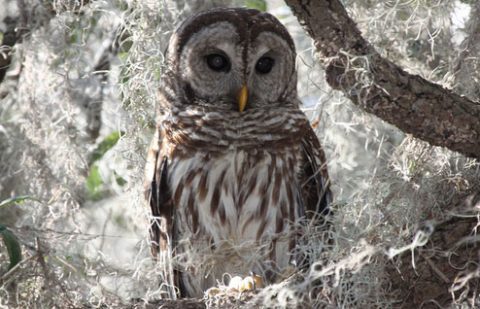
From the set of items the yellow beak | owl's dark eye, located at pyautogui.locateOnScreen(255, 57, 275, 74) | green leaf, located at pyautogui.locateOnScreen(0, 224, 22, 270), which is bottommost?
green leaf, located at pyautogui.locateOnScreen(0, 224, 22, 270)

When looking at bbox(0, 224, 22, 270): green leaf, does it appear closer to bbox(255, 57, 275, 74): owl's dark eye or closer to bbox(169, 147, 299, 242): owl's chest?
bbox(169, 147, 299, 242): owl's chest

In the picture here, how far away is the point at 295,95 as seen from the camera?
441 centimetres

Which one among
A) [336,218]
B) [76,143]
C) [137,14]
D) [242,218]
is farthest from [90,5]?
[336,218]

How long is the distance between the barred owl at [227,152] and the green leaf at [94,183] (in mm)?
815

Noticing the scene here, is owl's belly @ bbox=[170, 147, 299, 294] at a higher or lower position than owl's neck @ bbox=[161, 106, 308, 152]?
lower

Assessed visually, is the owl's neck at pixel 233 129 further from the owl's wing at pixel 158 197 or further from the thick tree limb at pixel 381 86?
the thick tree limb at pixel 381 86

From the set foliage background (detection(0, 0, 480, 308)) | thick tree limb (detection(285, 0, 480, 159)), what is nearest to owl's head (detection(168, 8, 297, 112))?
foliage background (detection(0, 0, 480, 308))

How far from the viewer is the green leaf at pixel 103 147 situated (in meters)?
4.91

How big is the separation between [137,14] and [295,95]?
0.84 meters

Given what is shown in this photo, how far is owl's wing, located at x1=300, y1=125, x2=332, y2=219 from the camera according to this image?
13.6 feet

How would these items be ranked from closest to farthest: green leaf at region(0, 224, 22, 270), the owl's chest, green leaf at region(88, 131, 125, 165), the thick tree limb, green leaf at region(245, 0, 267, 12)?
the thick tree limb
green leaf at region(0, 224, 22, 270)
the owl's chest
green leaf at region(88, 131, 125, 165)
green leaf at region(245, 0, 267, 12)

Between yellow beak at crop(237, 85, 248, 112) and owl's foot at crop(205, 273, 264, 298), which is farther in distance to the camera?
yellow beak at crop(237, 85, 248, 112)

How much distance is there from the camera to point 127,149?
4.34 meters

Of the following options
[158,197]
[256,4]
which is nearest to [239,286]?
[158,197]
